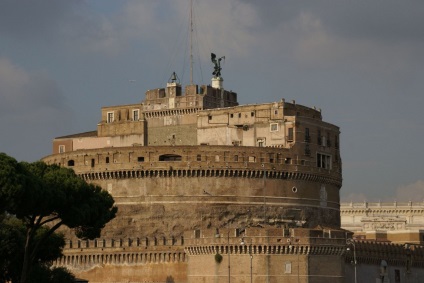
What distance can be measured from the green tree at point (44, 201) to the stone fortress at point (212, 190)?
1262cm

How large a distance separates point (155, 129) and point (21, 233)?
33768 millimetres

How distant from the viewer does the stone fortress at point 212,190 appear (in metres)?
93.0

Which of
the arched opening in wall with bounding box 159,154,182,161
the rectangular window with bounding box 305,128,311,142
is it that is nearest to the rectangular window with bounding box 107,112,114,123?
the arched opening in wall with bounding box 159,154,182,161

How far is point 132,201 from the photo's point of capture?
108m

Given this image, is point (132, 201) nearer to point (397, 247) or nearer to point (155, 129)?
point (155, 129)

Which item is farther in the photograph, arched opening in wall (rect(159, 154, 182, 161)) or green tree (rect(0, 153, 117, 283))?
Result: arched opening in wall (rect(159, 154, 182, 161))

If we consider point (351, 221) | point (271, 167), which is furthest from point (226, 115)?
point (351, 221)

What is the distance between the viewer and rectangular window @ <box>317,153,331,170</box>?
114 m

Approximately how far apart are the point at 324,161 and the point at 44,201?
143 feet

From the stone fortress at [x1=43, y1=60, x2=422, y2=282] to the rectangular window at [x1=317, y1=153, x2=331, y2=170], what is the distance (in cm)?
9

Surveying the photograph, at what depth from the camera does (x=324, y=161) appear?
11538 centimetres

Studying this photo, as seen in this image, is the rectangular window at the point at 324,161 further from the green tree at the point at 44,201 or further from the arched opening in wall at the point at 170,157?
the green tree at the point at 44,201

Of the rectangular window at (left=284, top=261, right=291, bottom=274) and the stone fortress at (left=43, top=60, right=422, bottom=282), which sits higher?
the stone fortress at (left=43, top=60, right=422, bottom=282)

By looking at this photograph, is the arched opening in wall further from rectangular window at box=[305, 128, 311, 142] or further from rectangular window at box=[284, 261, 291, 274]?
rectangular window at box=[284, 261, 291, 274]
